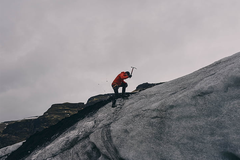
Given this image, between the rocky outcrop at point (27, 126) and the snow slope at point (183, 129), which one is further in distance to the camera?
the rocky outcrop at point (27, 126)

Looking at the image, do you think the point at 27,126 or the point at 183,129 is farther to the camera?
the point at 27,126

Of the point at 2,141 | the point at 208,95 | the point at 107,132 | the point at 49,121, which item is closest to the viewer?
the point at 208,95

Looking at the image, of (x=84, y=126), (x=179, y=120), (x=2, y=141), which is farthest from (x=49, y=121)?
(x=179, y=120)

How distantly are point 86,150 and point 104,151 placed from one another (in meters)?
1.64

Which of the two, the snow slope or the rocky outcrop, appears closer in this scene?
the snow slope

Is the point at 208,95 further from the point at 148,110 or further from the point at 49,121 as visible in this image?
the point at 49,121

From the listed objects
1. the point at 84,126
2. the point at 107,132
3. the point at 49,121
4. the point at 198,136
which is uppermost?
the point at 49,121

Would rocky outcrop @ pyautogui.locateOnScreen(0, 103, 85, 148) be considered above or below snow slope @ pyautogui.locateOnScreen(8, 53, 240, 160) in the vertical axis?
above

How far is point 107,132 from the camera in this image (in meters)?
11.2

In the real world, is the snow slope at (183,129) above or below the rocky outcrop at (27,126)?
below

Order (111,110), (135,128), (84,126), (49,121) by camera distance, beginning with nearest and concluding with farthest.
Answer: (135,128) → (84,126) → (111,110) → (49,121)

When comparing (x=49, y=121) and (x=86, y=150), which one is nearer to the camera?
(x=86, y=150)

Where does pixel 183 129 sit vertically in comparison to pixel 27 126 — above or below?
below

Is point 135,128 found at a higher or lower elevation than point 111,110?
lower
